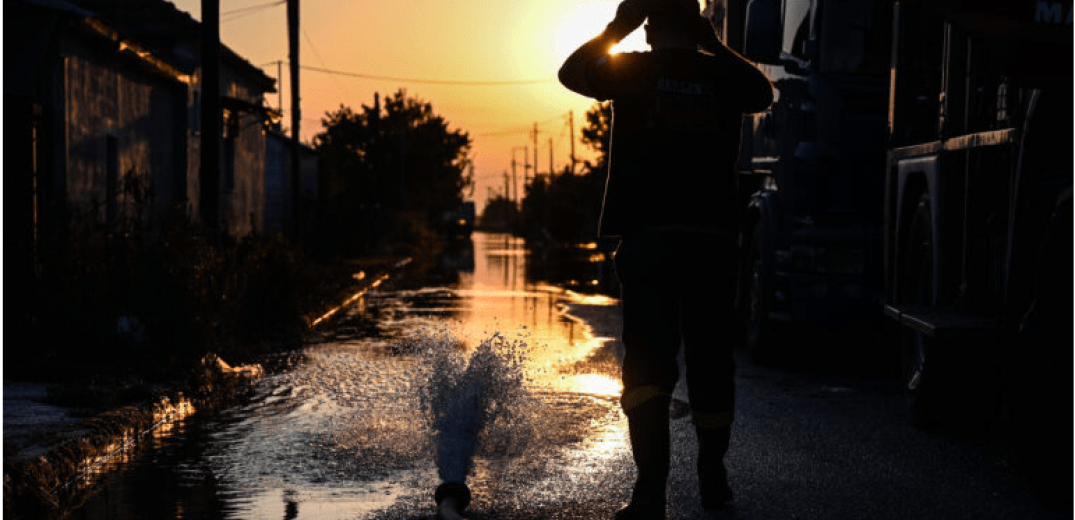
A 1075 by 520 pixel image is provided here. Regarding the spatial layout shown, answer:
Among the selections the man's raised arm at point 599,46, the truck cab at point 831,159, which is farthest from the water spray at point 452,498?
the truck cab at point 831,159

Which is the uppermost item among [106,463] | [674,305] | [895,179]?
[895,179]

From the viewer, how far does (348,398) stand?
8.68 meters

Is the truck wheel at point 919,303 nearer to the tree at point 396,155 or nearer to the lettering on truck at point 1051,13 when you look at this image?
the lettering on truck at point 1051,13

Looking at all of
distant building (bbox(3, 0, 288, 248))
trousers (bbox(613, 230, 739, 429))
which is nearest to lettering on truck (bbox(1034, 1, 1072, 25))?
trousers (bbox(613, 230, 739, 429))

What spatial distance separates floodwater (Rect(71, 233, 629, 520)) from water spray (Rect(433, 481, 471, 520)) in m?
0.12

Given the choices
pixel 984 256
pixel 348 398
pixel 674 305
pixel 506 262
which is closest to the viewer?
pixel 674 305

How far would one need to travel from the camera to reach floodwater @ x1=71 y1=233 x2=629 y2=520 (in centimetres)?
554

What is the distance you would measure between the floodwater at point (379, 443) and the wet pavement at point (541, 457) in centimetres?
1

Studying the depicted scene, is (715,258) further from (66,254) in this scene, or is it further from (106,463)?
(66,254)

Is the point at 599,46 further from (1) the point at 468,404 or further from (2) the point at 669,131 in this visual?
(1) the point at 468,404

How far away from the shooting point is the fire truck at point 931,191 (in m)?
4.96

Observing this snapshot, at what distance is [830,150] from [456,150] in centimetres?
6601

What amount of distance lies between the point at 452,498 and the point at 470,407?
40.1 inches

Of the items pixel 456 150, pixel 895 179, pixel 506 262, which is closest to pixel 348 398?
pixel 895 179
